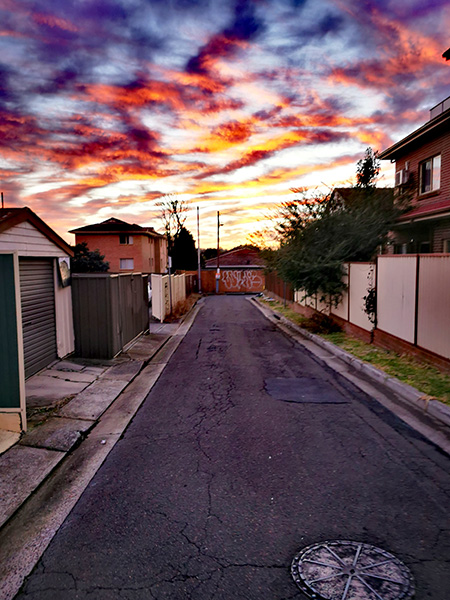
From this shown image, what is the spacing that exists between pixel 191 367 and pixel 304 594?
753cm

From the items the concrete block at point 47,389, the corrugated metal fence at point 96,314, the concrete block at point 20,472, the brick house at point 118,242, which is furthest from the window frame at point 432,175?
the brick house at point 118,242

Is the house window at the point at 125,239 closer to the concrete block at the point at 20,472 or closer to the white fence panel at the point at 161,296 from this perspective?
the white fence panel at the point at 161,296

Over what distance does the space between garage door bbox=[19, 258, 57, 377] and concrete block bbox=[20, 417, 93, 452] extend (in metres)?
2.70

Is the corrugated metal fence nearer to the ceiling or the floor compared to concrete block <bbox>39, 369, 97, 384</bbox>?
nearer to the ceiling

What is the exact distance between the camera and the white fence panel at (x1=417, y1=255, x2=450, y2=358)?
820cm

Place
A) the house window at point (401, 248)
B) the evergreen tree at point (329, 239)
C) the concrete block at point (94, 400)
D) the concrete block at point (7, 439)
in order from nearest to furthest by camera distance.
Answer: the concrete block at point (7, 439) < the concrete block at point (94, 400) < the evergreen tree at point (329, 239) < the house window at point (401, 248)

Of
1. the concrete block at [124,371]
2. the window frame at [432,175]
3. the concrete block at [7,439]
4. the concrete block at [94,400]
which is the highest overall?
the window frame at [432,175]

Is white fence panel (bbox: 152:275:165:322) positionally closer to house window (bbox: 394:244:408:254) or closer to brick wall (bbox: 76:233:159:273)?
house window (bbox: 394:244:408:254)

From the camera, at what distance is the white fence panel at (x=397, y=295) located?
966cm

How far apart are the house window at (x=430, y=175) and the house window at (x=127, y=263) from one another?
32.5m

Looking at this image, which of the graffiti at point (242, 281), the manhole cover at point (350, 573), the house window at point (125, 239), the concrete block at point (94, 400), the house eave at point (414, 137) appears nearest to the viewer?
the manhole cover at point (350, 573)

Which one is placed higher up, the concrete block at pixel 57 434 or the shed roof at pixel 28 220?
the shed roof at pixel 28 220

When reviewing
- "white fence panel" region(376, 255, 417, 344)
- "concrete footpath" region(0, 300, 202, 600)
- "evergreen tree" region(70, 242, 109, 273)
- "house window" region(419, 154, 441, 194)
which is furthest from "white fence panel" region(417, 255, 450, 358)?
"evergreen tree" region(70, 242, 109, 273)

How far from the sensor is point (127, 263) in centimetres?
4547
